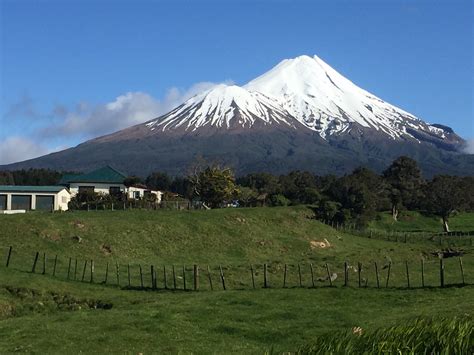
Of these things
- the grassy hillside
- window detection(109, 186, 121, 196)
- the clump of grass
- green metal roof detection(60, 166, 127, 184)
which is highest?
green metal roof detection(60, 166, 127, 184)

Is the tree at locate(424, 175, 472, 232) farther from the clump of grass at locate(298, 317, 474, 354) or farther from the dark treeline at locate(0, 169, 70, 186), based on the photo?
the clump of grass at locate(298, 317, 474, 354)

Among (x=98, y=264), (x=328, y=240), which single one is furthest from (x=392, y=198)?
(x=98, y=264)

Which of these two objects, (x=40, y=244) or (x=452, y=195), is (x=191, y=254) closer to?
(x=40, y=244)

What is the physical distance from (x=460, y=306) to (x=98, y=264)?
28821mm

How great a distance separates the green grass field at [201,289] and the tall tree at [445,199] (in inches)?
1336

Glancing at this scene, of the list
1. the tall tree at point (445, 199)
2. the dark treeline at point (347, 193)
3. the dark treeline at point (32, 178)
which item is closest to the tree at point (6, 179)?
the dark treeline at point (32, 178)

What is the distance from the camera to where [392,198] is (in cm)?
11231

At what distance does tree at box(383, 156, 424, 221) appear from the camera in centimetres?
11319

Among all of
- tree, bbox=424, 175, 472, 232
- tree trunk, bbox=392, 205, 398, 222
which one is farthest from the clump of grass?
tree trunk, bbox=392, 205, 398, 222

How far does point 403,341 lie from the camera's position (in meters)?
7.94

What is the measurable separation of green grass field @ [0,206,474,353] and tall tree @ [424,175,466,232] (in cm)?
3395

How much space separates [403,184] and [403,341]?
4527 inches

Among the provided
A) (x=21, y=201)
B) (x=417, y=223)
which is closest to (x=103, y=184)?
(x=21, y=201)

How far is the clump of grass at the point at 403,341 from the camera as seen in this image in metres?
7.73
